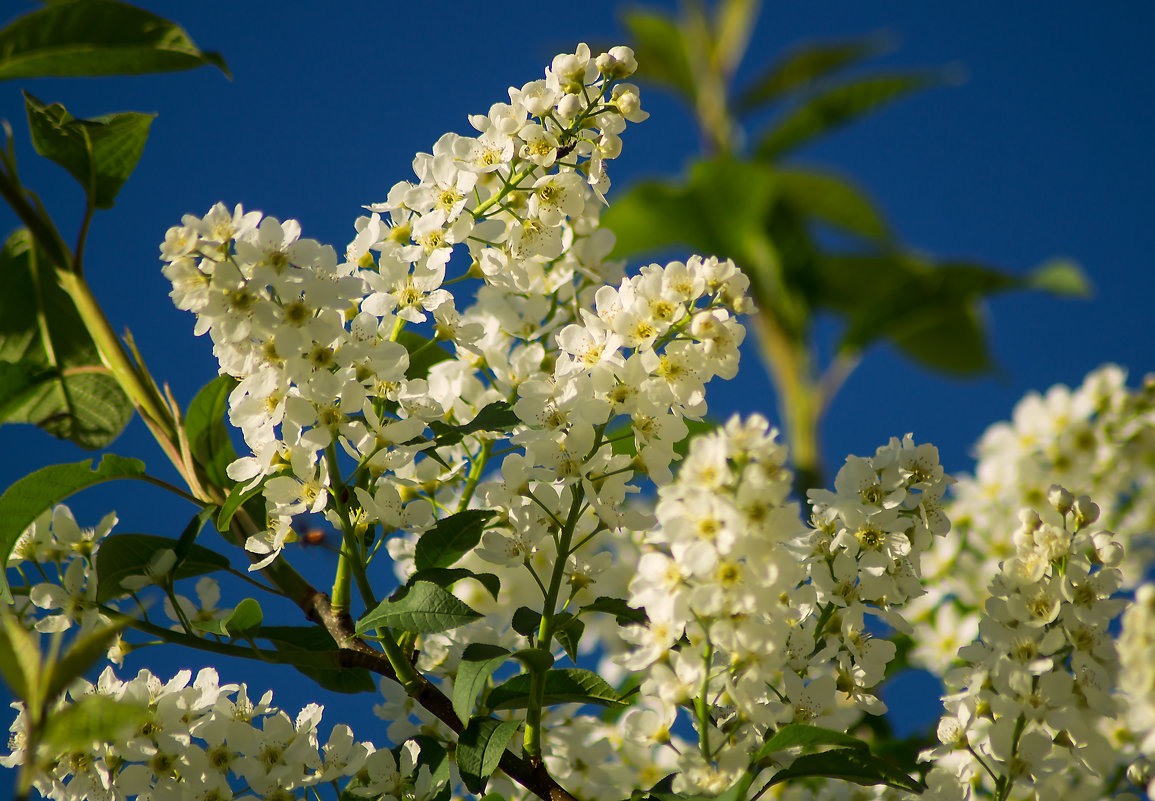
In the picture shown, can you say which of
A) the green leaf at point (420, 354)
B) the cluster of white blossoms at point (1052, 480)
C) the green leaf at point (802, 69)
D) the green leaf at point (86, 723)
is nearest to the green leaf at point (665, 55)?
the green leaf at point (802, 69)

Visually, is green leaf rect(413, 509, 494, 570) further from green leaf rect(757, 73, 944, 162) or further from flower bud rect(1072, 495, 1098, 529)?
green leaf rect(757, 73, 944, 162)

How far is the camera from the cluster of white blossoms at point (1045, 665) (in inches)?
33.9

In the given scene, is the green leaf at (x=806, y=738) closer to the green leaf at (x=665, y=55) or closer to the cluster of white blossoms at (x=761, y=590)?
the cluster of white blossoms at (x=761, y=590)

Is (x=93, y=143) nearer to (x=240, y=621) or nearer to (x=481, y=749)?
(x=240, y=621)

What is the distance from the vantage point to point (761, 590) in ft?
2.20

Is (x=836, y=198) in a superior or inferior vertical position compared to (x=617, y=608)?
superior

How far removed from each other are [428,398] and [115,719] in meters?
0.39

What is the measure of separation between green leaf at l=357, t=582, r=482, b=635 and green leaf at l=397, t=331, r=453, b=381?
241 millimetres

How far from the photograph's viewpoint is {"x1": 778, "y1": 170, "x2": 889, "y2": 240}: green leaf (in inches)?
121

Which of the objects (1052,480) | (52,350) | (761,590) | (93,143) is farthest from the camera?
(1052,480)

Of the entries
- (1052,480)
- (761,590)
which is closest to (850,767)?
(761,590)

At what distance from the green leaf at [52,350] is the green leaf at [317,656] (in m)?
0.36

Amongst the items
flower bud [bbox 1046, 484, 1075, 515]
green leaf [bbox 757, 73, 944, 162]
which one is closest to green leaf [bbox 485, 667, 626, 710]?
flower bud [bbox 1046, 484, 1075, 515]

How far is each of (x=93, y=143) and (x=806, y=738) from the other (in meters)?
0.84
